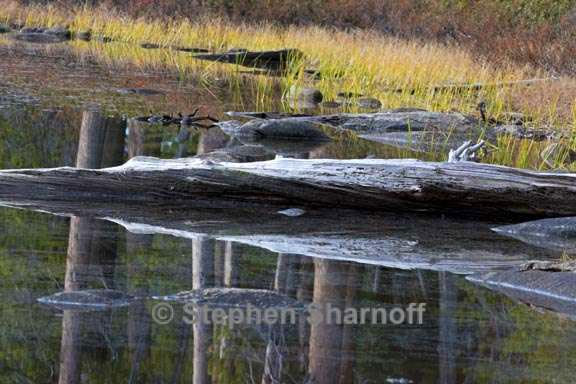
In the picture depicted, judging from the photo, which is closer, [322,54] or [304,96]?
[304,96]

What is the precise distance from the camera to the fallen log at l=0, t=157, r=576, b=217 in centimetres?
705

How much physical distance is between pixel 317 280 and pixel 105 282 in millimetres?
967

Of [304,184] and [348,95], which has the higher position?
[304,184]

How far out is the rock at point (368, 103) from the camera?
14.7 m

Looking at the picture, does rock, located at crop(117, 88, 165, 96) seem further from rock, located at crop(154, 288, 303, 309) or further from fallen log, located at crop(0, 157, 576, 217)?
rock, located at crop(154, 288, 303, 309)

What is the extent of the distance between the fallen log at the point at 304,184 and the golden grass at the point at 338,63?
2224 millimetres

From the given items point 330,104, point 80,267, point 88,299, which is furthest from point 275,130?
point 88,299

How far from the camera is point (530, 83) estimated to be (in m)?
15.1

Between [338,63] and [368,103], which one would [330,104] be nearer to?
[368,103]

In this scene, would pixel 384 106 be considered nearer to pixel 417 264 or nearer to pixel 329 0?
pixel 417 264

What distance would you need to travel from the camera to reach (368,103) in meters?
14.7

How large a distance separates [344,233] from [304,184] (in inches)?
20.7

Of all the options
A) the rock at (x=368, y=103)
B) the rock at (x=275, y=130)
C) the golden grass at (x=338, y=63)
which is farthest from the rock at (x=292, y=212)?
the rock at (x=368, y=103)

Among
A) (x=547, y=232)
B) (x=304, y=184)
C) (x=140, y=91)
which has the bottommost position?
(x=140, y=91)
